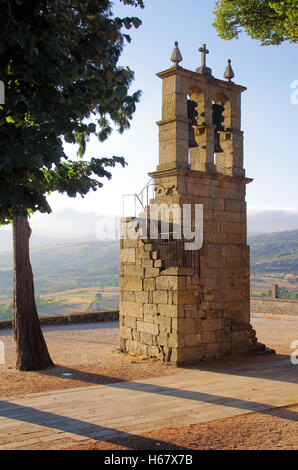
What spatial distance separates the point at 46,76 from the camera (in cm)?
535

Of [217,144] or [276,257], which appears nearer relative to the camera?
[217,144]

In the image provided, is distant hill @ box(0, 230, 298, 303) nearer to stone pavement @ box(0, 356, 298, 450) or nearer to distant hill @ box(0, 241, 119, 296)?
distant hill @ box(0, 241, 119, 296)

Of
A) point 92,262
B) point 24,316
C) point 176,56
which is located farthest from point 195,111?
point 92,262

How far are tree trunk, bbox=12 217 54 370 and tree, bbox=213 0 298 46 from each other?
6742 mm

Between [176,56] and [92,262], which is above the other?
[176,56]

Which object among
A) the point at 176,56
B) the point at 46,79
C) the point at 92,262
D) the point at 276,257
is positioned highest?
the point at 176,56

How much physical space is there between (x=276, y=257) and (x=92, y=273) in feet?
217

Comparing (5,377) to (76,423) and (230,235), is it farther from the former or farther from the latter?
(230,235)

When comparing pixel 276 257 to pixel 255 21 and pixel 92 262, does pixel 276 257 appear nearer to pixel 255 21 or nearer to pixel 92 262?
pixel 92 262

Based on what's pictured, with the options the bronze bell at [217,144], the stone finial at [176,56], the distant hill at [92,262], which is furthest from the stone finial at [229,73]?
the distant hill at [92,262]

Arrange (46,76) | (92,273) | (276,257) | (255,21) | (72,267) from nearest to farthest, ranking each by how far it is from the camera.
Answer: (46,76), (255,21), (276,257), (92,273), (72,267)

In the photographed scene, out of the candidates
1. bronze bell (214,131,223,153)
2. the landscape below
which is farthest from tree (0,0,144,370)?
the landscape below

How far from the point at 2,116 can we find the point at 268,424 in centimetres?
548

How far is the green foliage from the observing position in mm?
5008
